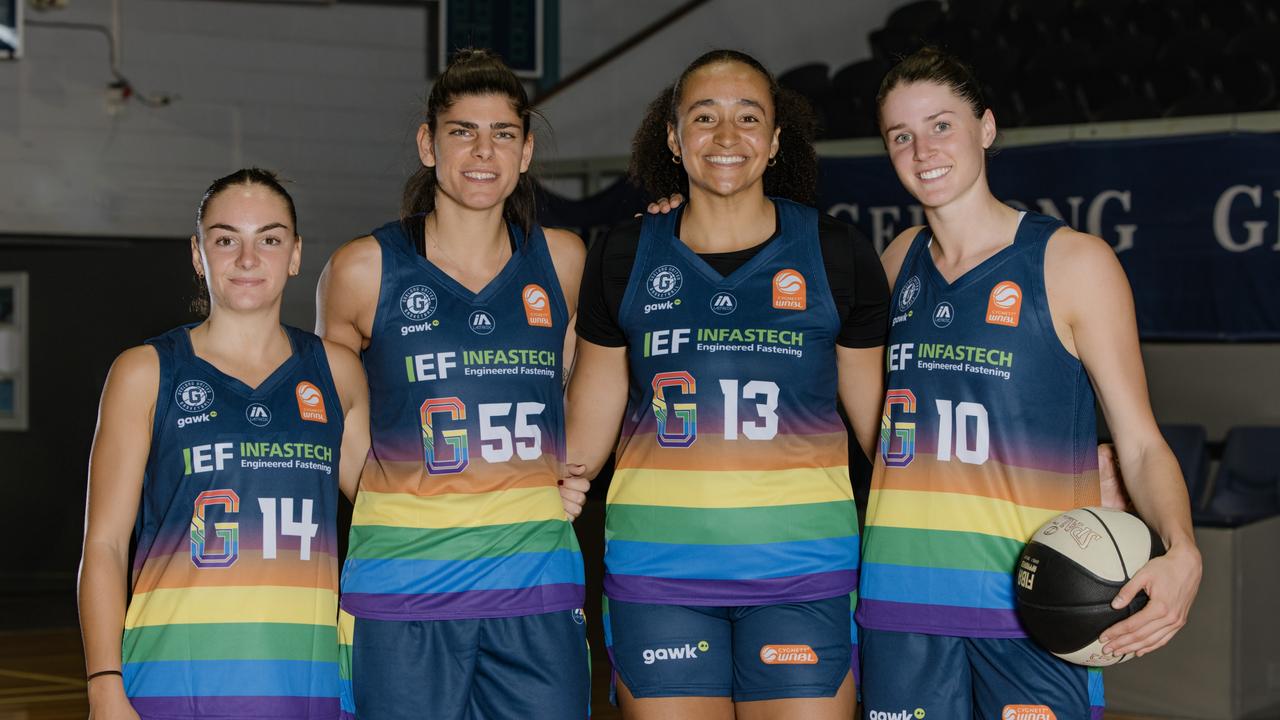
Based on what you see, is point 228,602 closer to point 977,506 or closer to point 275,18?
point 977,506

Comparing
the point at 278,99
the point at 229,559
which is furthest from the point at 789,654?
the point at 278,99

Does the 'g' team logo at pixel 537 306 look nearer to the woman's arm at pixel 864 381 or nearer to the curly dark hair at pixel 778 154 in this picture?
the curly dark hair at pixel 778 154

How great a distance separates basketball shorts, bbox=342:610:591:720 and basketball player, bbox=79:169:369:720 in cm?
11

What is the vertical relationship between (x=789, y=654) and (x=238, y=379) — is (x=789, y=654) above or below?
below

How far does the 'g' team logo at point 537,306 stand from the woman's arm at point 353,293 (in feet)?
0.92

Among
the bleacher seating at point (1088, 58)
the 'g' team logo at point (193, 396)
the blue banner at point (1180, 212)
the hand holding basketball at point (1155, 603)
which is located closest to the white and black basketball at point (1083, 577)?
the hand holding basketball at point (1155, 603)

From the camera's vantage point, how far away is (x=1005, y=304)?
8.07 ft

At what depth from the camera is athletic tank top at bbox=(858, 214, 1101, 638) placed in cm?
244

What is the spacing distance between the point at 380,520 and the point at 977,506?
1.09m

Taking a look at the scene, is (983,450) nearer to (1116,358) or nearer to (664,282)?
(1116,358)

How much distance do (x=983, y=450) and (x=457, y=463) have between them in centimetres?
95

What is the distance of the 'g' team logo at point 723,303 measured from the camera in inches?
103

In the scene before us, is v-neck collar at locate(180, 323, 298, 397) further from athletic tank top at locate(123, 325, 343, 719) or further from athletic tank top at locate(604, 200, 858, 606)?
athletic tank top at locate(604, 200, 858, 606)

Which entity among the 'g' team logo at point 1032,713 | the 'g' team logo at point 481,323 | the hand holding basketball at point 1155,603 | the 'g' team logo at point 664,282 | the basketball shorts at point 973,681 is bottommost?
the 'g' team logo at point 1032,713
